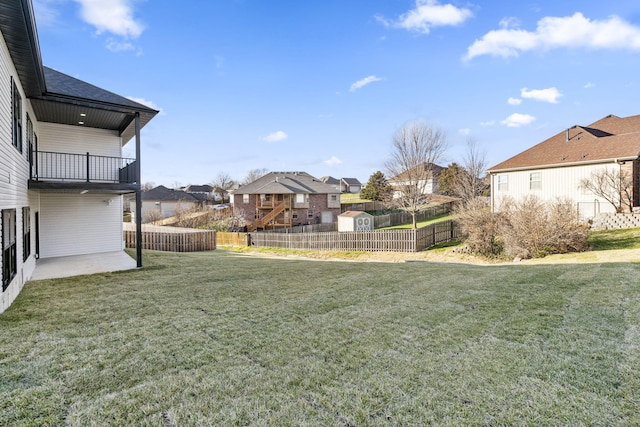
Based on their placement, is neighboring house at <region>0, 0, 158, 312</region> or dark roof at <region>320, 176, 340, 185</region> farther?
dark roof at <region>320, 176, 340, 185</region>

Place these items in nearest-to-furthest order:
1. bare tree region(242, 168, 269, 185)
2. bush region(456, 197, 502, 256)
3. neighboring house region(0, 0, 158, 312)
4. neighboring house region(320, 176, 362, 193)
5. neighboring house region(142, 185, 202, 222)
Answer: neighboring house region(0, 0, 158, 312) < bush region(456, 197, 502, 256) < neighboring house region(142, 185, 202, 222) < bare tree region(242, 168, 269, 185) < neighboring house region(320, 176, 362, 193)

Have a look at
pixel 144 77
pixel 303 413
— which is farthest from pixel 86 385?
pixel 144 77

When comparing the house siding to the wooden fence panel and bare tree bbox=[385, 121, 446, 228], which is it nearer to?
the wooden fence panel

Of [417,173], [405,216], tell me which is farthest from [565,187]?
[405,216]

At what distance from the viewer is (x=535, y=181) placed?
20.4 meters

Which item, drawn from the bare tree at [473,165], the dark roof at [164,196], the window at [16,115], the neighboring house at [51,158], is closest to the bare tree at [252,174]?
the dark roof at [164,196]

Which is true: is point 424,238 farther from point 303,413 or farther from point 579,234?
point 303,413

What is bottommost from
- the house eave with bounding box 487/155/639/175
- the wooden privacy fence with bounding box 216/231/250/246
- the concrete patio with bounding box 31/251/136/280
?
the wooden privacy fence with bounding box 216/231/250/246

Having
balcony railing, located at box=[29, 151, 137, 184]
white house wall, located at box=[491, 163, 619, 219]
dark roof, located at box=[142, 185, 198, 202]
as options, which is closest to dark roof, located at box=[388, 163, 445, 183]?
white house wall, located at box=[491, 163, 619, 219]

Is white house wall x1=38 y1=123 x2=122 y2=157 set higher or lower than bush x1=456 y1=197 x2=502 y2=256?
higher

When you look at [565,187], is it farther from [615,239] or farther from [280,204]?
[280,204]

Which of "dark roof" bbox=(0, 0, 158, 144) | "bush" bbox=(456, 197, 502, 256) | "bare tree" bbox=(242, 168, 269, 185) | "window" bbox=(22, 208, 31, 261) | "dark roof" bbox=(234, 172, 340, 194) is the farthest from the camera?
"bare tree" bbox=(242, 168, 269, 185)

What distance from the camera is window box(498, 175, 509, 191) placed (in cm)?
2192

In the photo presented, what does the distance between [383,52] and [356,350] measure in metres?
15.9
